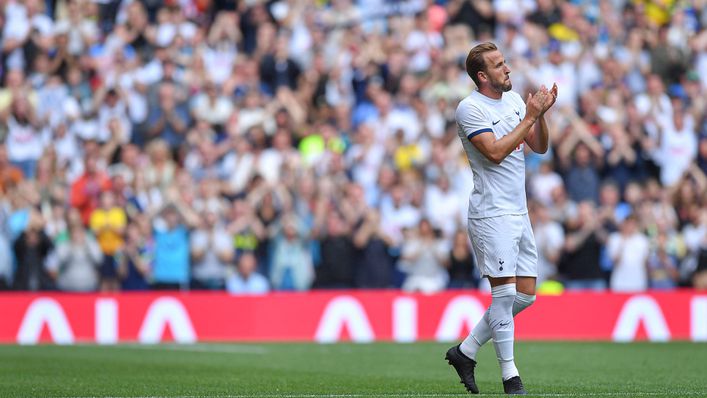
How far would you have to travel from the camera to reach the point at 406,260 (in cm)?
2009

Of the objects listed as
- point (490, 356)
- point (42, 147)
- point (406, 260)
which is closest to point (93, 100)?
point (42, 147)

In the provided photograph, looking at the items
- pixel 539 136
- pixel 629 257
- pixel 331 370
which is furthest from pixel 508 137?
pixel 629 257

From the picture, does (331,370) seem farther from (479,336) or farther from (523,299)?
(523,299)

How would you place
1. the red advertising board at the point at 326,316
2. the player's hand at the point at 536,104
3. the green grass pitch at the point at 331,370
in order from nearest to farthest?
the player's hand at the point at 536,104, the green grass pitch at the point at 331,370, the red advertising board at the point at 326,316

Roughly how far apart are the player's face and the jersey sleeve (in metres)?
0.23

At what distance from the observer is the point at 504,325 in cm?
950

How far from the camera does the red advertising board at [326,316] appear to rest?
19.9 m

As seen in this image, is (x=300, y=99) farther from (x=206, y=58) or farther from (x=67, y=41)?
(x=67, y=41)

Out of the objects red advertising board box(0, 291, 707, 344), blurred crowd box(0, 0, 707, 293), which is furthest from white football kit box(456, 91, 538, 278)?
red advertising board box(0, 291, 707, 344)

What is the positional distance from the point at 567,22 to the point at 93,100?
8.23 m

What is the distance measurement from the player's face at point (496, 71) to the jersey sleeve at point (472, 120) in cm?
23

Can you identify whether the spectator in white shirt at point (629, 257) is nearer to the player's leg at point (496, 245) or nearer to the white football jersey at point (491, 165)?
the player's leg at point (496, 245)

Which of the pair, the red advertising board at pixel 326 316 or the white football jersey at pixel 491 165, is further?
the red advertising board at pixel 326 316

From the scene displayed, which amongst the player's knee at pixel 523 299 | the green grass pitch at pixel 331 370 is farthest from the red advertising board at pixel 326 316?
the player's knee at pixel 523 299
